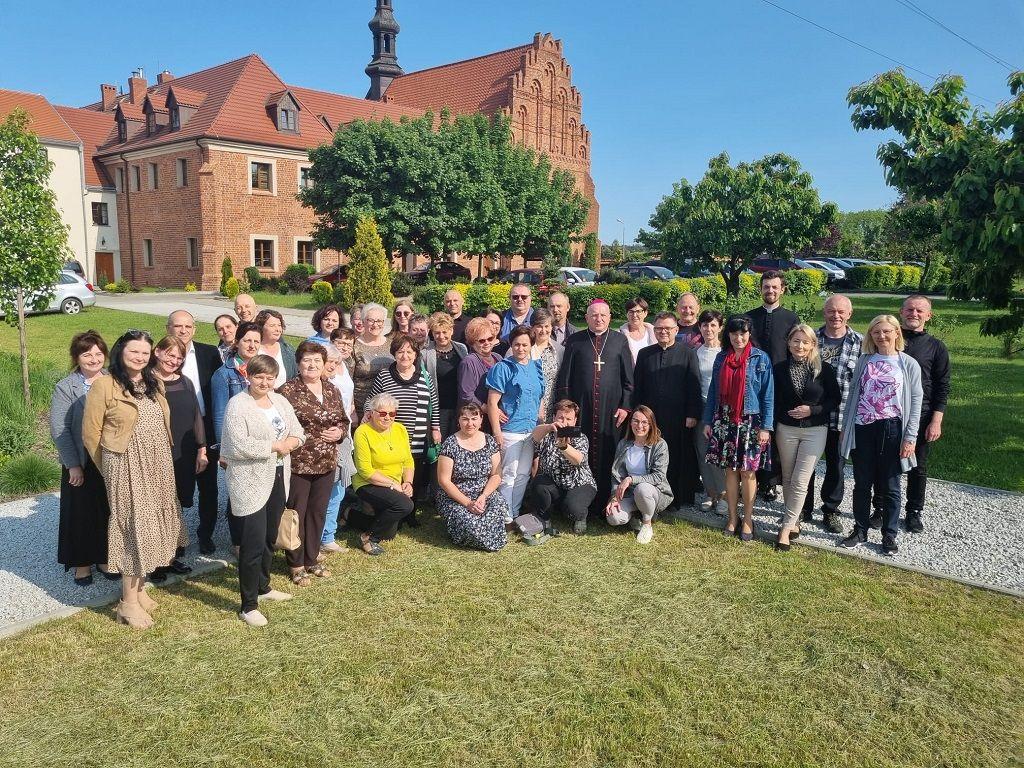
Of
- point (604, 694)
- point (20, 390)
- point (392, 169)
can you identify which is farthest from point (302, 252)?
point (604, 694)

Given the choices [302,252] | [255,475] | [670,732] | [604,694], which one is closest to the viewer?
[670,732]

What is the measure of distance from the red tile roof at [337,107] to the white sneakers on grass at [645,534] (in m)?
36.3

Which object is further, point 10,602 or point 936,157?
Result: point 936,157

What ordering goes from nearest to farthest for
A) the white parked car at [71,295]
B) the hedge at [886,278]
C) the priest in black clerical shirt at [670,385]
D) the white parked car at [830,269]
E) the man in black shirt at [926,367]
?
the man in black shirt at [926,367] → the priest in black clerical shirt at [670,385] → the white parked car at [71,295] → the hedge at [886,278] → the white parked car at [830,269]

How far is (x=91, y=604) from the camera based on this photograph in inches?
198

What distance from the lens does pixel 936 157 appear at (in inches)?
324

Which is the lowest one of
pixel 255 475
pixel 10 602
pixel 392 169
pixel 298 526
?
pixel 10 602

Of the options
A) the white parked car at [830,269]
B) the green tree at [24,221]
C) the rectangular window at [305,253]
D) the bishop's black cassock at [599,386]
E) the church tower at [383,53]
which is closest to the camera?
the bishop's black cassock at [599,386]

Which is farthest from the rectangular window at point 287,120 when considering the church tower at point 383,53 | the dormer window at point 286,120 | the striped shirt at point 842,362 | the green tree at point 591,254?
the striped shirt at point 842,362

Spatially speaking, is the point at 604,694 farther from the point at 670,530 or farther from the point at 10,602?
the point at 10,602

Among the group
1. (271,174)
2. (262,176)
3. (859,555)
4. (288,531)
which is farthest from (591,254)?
(288,531)

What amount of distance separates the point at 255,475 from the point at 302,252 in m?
34.7

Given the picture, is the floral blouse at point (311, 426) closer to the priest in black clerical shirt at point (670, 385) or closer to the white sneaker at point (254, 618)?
the white sneaker at point (254, 618)

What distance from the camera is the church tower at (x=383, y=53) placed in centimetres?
5107
